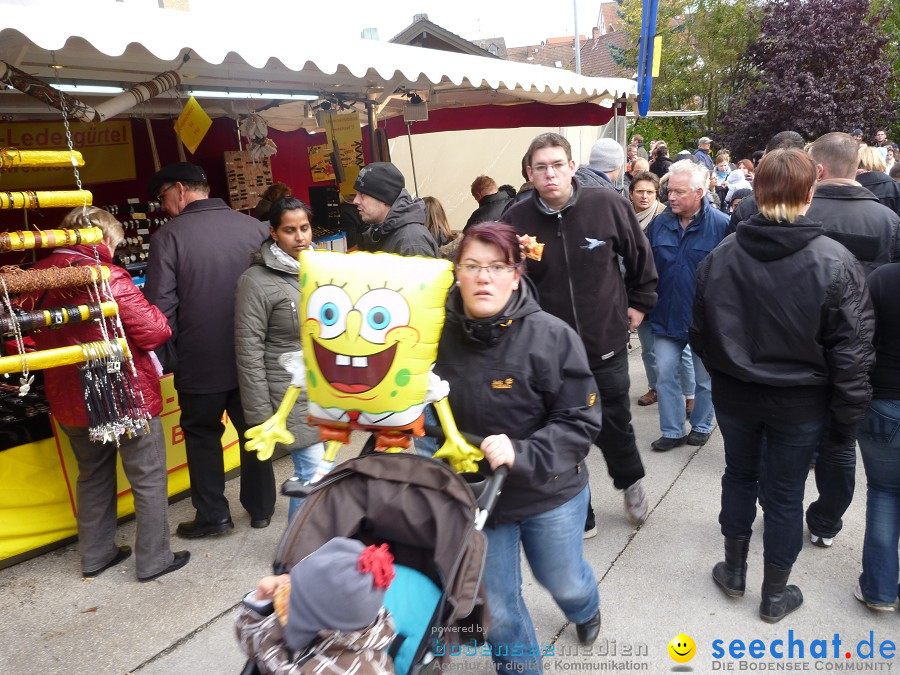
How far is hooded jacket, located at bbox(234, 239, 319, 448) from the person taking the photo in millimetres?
3363

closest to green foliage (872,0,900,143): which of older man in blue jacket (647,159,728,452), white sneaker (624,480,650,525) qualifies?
older man in blue jacket (647,159,728,452)

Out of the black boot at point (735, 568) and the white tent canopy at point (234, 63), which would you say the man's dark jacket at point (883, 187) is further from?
the black boot at point (735, 568)

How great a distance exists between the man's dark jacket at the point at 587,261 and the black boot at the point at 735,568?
1.02 m

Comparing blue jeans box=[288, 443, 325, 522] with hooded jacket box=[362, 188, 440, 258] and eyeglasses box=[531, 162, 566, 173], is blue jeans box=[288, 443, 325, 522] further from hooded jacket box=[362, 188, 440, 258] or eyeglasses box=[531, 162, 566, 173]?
eyeglasses box=[531, 162, 566, 173]

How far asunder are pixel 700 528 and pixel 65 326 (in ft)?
10.8

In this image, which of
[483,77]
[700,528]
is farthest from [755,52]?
[700,528]

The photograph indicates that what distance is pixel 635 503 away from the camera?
144 inches

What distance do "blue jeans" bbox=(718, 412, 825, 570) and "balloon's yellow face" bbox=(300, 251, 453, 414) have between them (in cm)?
153

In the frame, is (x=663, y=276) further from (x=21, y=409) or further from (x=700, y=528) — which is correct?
(x=21, y=409)

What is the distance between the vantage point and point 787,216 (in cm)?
258

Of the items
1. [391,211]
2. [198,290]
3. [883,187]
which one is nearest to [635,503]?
[391,211]

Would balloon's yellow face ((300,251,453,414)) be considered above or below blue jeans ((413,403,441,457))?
above

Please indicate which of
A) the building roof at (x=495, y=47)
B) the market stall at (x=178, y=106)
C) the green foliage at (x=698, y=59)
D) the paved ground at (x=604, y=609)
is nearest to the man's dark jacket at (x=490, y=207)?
the market stall at (x=178, y=106)

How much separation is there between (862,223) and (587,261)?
1389 millimetres
